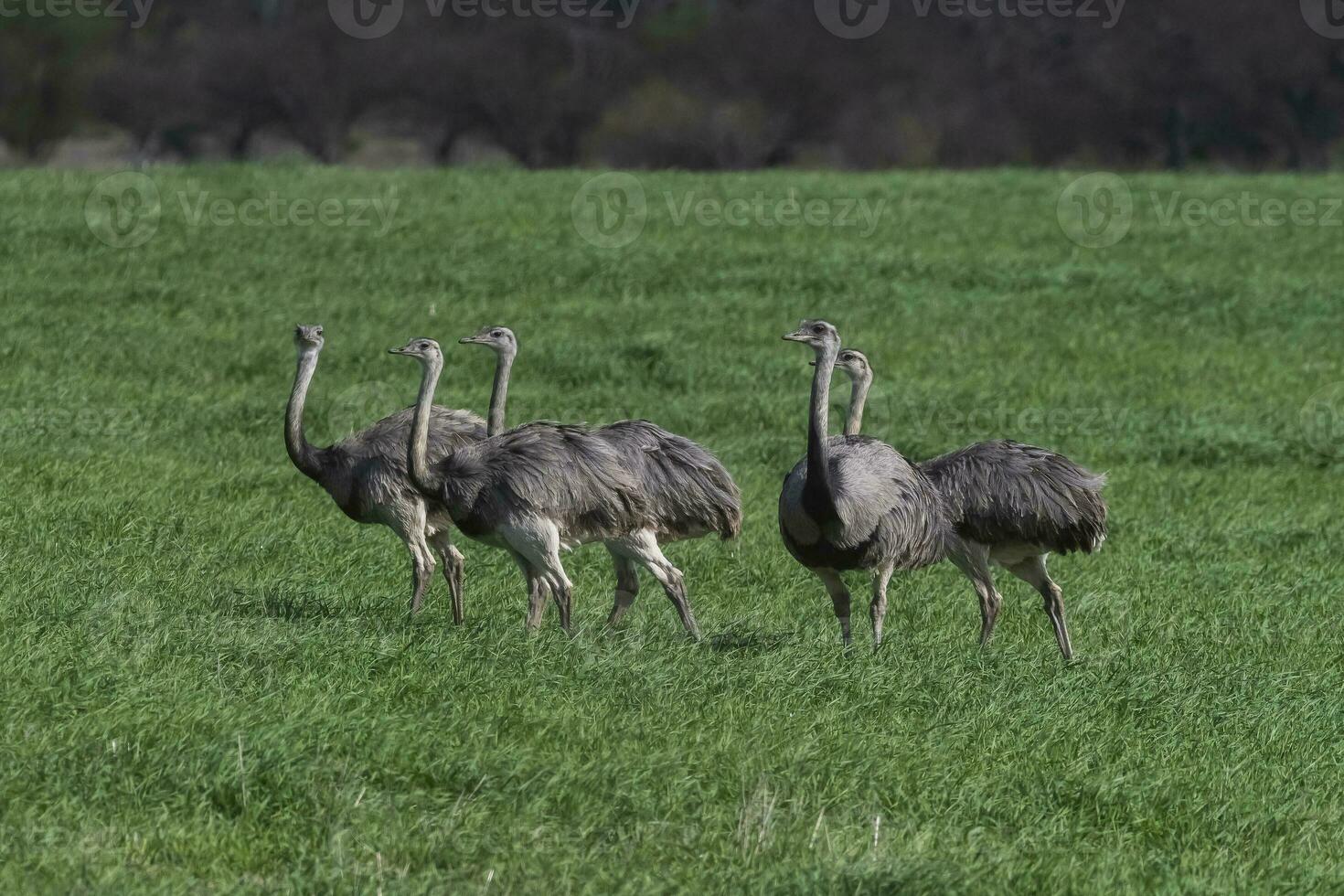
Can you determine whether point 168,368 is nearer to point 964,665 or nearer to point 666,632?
point 666,632

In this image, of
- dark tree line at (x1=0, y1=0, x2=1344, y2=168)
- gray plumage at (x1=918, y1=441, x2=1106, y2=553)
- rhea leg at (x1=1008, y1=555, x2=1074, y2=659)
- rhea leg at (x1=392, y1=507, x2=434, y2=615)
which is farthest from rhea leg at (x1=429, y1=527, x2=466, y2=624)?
dark tree line at (x1=0, y1=0, x2=1344, y2=168)

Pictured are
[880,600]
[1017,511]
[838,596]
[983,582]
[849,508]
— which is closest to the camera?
[849,508]

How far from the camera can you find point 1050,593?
10727 mm

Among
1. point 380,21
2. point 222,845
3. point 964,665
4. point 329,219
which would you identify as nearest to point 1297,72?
point 380,21

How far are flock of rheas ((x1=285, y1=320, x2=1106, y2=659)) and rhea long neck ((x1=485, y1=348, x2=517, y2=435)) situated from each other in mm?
17

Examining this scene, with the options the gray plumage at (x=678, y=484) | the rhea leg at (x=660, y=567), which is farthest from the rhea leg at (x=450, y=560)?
the gray plumage at (x=678, y=484)

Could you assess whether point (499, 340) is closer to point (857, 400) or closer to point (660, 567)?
point (660, 567)

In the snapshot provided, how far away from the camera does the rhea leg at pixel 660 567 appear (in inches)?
395

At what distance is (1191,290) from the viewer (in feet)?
78.4

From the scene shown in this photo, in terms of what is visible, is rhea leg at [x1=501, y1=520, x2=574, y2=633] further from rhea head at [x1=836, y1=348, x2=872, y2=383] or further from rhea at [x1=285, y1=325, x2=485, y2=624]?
rhea head at [x1=836, y1=348, x2=872, y2=383]

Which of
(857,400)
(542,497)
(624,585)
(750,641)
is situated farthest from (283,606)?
(857,400)

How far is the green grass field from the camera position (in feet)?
21.9

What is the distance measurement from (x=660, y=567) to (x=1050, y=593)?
2324 mm

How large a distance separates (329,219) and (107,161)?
36478 millimetres
